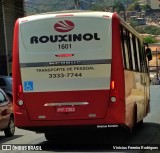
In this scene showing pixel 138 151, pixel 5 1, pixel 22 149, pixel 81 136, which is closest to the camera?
pixel 138 151

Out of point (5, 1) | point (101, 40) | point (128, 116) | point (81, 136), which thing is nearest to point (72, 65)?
point (101, 40)

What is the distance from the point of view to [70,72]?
1151 centimetres

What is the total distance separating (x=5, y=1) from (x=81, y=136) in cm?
3966

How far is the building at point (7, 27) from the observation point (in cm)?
4903

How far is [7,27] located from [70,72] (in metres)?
41.7

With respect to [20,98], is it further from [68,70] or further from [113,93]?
[113,93]

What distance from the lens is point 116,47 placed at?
11406 millimetres

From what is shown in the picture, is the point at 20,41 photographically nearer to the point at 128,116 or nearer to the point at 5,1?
the point at 128,116

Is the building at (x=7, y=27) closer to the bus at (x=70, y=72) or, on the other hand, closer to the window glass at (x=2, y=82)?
the window glass at (x=2, y=82)

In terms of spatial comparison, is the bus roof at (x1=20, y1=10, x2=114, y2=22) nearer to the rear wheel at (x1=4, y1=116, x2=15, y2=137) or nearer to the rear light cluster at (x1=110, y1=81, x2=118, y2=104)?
the rear light cluster at (x1=110, y1=81, x2=118, y2=104)

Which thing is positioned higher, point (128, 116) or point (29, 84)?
point (29, 84)

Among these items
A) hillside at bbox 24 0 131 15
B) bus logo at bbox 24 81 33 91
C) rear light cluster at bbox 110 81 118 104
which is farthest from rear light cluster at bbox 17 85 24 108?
hillside at bbox 24 0 131 15

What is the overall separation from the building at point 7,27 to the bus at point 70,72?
123 feet

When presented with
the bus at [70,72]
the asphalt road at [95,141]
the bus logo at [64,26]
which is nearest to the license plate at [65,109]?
the bus at [70,72]
